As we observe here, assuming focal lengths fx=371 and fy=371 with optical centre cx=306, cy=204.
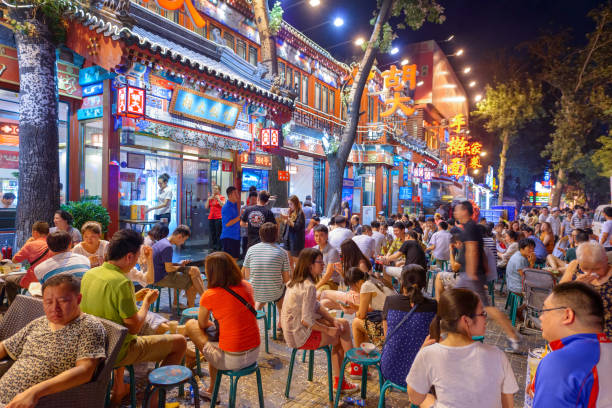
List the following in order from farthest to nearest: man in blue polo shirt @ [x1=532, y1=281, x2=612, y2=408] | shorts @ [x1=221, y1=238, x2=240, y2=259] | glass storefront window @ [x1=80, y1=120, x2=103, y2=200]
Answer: glass storefront window @ [x1=80, y1=120, x2=103, y2=200], shorts @ [x1=221, y1=238, x2=240, y2=259], man in blue polo shirt @ [x1=532, y1=281, x2=612, y2=408]

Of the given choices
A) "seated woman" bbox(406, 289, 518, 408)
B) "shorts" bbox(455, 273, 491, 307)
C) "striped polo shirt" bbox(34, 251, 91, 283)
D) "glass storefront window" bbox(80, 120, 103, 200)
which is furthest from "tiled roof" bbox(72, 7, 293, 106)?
"seated woman" bbox(406, 289, 518, 408)

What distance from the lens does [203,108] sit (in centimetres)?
1117

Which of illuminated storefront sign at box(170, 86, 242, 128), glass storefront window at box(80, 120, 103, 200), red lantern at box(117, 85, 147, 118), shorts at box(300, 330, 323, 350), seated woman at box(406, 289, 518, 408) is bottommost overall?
shorts at box(300, 330, 323, 350)

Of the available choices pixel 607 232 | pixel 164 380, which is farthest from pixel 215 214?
pixel 607 232

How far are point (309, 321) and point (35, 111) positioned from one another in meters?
7.32

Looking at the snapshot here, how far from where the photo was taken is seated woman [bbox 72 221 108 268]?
5.48m

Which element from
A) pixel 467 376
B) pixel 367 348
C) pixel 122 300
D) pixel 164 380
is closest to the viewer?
pixel 467 376

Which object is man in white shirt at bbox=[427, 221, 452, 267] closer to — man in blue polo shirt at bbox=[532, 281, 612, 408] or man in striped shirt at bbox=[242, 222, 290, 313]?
man in striped shirt at bbox=[242, 222, 290, 313]

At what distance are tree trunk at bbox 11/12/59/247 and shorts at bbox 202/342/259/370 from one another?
624cm

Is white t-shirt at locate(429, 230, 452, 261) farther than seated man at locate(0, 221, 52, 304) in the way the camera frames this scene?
Yes

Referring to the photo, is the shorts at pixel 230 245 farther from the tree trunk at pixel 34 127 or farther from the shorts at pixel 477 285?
the shorts at pixel 477 285

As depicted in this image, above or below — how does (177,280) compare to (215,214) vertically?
below

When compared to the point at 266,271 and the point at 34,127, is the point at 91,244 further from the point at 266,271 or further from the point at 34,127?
the point at 34,127

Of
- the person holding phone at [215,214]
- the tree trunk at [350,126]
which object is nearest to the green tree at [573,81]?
the tree trunk at [350,126]
